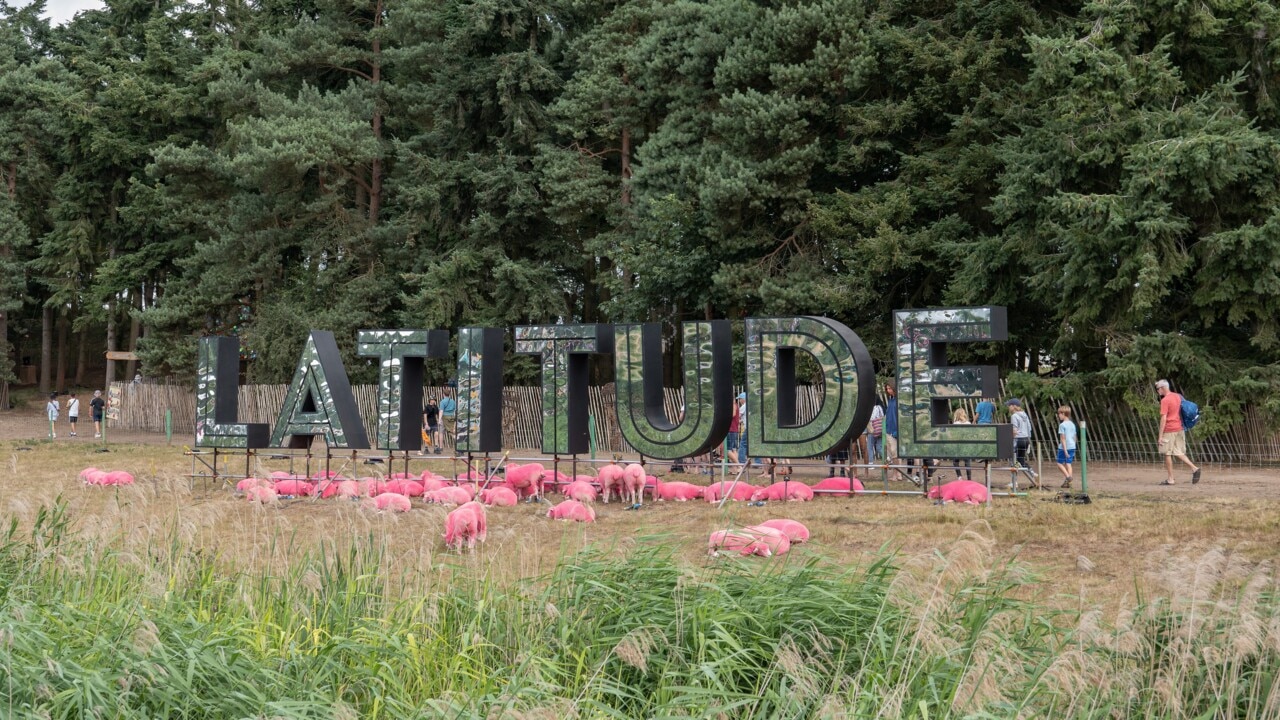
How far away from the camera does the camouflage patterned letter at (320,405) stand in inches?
661

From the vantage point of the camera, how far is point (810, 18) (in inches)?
1019

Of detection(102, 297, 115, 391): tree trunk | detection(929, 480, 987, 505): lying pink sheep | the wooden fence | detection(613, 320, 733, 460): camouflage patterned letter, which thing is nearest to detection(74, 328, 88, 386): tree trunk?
detection(102, 297, 115, 391): tree trunk

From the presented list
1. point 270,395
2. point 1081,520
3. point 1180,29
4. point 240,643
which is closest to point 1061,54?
point 1180,29

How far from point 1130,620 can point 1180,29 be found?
20740mm

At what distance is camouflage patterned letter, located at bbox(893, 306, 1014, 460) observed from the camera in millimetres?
14445

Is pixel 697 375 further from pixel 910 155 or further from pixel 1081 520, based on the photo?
pixel 910 155

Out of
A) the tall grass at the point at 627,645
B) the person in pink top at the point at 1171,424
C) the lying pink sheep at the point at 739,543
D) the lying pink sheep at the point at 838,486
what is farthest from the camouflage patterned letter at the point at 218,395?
the person in pink top at the point at 1171,424

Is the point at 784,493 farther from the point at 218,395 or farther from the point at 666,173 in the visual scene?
the point at 666,173

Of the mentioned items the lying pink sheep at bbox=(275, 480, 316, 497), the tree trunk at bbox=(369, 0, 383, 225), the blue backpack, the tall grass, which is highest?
the tree trunk at bbox=(369, 0, 383, 225)

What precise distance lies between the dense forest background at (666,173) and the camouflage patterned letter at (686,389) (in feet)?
30.1

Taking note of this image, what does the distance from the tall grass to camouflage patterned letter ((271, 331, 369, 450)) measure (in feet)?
31.9

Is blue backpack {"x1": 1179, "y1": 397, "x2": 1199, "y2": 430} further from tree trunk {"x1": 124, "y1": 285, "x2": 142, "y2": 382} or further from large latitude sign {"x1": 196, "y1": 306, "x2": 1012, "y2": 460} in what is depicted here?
tree trunk {"x1": 124, "y1": 285, "x2": 142, "y2": 382}

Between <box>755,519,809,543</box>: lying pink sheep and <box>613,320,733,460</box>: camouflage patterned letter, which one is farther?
A: <box>613,320,733,460</box>: camouflage patterned letter

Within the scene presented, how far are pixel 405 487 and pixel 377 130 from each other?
2533cm
